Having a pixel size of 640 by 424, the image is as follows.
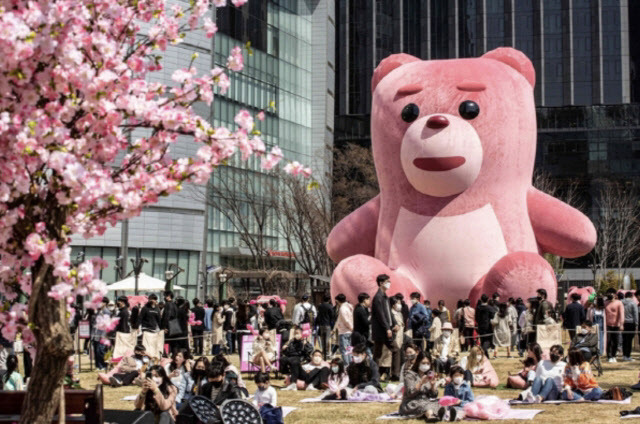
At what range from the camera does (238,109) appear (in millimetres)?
56844

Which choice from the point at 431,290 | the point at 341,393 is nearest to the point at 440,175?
the point at 431,290

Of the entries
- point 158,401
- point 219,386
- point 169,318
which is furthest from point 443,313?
point 158,401

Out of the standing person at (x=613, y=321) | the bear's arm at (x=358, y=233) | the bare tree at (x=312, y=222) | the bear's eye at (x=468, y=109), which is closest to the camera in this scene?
the standing person at (x=613, y=321)

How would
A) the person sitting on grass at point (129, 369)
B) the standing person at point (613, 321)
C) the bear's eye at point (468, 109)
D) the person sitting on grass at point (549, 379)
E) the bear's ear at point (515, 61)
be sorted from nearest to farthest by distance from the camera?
the person sitting on grass at point (549, 379)
the person sitting on grass at point (129, 369)
the standing person at point (613, 321)
the bear's eye at point (468, 109)
the bear's ear at point (515, 61)

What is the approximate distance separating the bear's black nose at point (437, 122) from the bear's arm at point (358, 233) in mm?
3634

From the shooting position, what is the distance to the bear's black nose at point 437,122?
2052 centimetres

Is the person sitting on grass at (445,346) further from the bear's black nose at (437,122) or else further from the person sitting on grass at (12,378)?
the person sitting on grass at (12,378)

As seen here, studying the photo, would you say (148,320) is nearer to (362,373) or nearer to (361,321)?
(361,321)

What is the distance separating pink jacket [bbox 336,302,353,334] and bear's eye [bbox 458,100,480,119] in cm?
546

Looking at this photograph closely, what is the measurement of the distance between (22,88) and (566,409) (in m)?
9.62

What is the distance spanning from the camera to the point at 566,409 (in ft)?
43.7

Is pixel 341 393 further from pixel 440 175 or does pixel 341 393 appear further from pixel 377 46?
pixel 377 46

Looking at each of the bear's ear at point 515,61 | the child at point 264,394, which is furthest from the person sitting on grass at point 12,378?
the bear's ear at point 515,61

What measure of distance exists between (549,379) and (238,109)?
44.2 m
